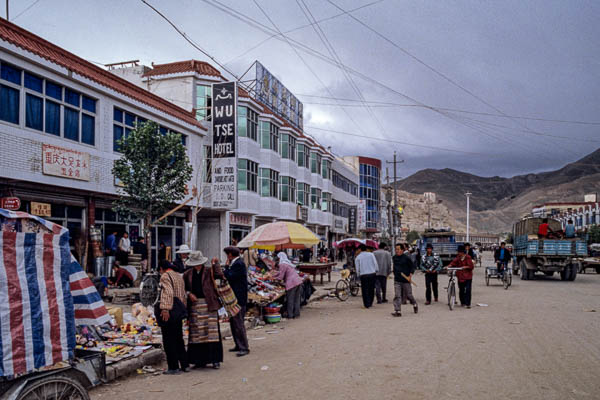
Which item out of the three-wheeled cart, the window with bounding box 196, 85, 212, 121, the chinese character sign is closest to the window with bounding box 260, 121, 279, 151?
the window with bounding box 196, 85, 212, 121

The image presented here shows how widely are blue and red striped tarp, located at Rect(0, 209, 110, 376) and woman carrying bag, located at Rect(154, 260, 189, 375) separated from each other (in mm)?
2006

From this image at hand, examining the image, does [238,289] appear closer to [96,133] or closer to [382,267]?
[382,267]

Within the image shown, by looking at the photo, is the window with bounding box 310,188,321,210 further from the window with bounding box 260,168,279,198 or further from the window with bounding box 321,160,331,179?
the window with bounding box 260,168,279,198

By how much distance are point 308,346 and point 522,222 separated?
2411cm

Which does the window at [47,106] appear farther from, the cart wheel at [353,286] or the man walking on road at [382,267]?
the man walking on road at [382,267]

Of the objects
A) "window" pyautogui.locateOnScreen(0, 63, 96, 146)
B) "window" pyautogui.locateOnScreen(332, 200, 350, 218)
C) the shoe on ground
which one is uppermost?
"window" pyautogui.locateOnScreen(0, 63, 96, 146)

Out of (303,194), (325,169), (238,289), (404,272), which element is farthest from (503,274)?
(325,169)

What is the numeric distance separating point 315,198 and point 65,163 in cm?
2943

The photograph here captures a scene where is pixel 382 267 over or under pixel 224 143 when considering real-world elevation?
under

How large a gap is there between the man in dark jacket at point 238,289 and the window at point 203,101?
1940 centimetres

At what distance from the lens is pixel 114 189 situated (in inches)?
725

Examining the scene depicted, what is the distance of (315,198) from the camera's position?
1738 inches

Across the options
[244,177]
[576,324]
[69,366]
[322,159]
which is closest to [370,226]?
[322,159]

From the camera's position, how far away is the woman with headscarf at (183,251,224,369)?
7531 millimetres
